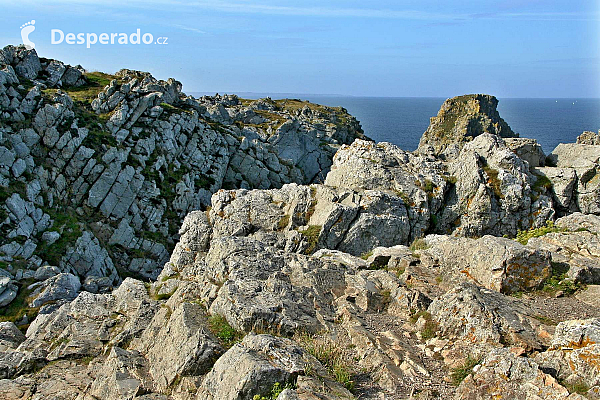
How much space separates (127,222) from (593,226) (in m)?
47.8

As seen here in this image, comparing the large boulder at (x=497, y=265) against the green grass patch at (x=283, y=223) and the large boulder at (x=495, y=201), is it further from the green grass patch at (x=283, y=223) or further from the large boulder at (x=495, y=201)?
the green grass patch at (x=283, y=223)

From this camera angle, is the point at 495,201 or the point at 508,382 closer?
the point at 508,382

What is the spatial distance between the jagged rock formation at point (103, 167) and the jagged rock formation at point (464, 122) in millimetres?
38096

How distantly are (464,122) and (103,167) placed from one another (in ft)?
242

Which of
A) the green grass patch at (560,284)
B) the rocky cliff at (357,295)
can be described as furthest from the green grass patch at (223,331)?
the green grass patch at (560,284)

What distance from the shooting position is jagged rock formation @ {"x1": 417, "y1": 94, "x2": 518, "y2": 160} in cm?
9206

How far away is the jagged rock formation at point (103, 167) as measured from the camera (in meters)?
42.9

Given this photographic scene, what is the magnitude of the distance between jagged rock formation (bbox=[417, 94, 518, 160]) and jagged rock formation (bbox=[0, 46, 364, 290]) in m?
38.1

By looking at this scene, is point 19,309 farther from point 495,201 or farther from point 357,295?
point 495,201

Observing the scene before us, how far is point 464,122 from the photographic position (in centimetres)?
9394

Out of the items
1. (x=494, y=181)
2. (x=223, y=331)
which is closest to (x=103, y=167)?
(x=494, y=181)

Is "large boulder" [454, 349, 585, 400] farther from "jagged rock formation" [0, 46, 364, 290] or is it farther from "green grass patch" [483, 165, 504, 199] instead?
"jagged rock formation" [0, 46, 364, 290]

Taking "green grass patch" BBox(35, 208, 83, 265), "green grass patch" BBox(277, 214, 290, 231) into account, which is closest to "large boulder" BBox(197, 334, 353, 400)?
"green grass patch" BBox(277, 214, 290, 231)

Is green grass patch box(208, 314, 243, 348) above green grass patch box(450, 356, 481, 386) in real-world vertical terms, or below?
below
